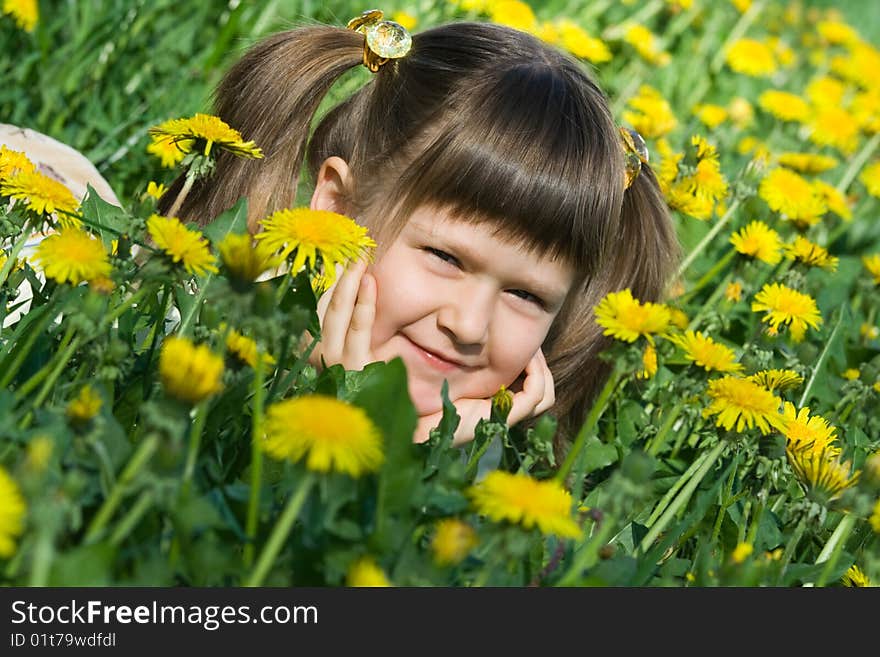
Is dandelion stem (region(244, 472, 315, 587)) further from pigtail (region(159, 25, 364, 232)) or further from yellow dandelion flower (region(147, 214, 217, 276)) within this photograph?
pigtail (region(159, 25, 364, 232))

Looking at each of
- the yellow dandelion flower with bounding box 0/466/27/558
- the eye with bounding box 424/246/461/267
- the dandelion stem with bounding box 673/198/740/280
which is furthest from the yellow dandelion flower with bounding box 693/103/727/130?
the yellow dandelion flower with bounding box 0/466/27/558

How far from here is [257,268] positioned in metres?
1.07

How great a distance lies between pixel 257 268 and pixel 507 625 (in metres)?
0.39

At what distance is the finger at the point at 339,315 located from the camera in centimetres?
175

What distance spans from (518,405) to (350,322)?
297mm

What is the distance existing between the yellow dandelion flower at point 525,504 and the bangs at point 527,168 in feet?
2.57

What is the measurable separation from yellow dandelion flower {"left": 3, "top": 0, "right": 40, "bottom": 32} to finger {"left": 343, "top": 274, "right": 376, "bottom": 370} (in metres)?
1.12

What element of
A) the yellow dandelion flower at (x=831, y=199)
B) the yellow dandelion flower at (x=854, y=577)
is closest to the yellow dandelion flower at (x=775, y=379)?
the yellow dandelion flower at (x=854, y=577)

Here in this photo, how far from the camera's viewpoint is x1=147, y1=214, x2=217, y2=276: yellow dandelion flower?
1162 mm

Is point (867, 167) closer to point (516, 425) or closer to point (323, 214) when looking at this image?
point (516, 425)

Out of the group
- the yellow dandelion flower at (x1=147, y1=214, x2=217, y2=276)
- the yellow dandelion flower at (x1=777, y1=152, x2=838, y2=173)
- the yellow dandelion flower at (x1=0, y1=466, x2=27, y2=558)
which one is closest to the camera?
the yellow dandelion flower at (x1=0, y1=466, x2=27, y2=558)

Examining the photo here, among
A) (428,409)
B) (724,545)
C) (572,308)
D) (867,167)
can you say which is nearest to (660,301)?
(572,308)

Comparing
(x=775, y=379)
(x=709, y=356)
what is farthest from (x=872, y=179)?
(x=709, y=356)

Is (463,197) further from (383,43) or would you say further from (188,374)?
(188,374)
